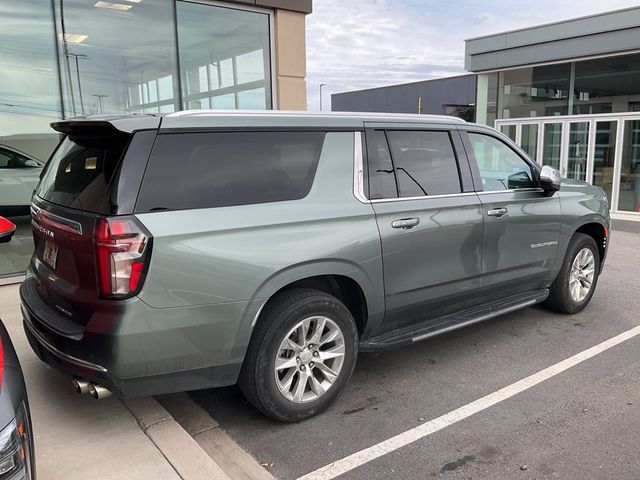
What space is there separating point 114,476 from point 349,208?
78.6 inches

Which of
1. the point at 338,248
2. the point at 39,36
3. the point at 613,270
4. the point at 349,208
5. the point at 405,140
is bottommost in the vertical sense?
the point at 613,270

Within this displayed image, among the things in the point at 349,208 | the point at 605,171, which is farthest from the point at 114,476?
the point at 605,171

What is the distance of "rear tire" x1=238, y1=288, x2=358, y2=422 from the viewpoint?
3.14m

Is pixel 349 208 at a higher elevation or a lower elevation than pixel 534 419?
higher

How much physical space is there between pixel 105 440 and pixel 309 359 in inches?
49.1

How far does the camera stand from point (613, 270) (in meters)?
7.46

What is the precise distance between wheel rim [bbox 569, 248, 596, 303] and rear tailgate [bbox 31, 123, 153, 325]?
14.3 ft

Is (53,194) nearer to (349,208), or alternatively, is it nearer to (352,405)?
(349,208)

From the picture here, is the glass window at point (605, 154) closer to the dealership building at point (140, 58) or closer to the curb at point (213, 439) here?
the dealership building at point (140, 58)

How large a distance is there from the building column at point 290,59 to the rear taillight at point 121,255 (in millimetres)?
6605

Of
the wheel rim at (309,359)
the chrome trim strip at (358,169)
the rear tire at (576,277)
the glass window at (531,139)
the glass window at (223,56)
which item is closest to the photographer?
the wheel rim at (309,359)

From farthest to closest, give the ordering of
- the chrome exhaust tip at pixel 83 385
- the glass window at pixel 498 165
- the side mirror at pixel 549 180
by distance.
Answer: the side mirror at pixel 549 180 → the glass window at pixel 498 165 → the chrome exhaust tip at pixel 83 385

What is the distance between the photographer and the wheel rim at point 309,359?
10.7 ft

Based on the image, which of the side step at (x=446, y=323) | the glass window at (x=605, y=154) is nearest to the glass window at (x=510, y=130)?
the glass window at (x=605, y=154)
